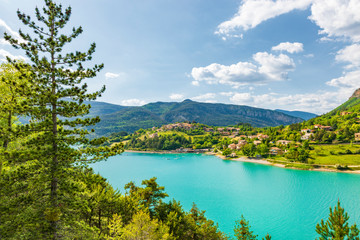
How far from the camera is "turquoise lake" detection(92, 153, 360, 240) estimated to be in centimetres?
2769

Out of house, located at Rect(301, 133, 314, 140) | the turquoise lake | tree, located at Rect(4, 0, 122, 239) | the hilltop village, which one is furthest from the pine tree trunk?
house, located at Rect(301, 133, 314, 140)

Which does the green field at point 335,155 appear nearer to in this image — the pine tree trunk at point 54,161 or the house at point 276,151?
the house at point 276,151

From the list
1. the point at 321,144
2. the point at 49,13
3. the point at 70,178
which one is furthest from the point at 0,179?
the point at 321,144

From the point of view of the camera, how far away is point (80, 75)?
10328mm

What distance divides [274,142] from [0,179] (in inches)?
Answer: 4392

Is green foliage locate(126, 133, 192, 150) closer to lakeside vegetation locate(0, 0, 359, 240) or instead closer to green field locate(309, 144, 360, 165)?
green field locate(309, 144, 360, 165)

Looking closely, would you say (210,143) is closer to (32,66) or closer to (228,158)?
(228,158)

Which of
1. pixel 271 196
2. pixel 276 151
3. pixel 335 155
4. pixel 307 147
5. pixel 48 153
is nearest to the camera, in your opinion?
pixel 48 153

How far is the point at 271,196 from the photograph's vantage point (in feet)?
129

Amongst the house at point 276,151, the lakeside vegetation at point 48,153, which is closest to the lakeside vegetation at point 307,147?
the house at point 276,151

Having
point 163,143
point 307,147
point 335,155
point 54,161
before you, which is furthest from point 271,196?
point 163,143

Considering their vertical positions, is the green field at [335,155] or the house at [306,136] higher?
the house at [306,136]

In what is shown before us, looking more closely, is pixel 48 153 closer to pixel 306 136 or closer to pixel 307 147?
pixel 307 147

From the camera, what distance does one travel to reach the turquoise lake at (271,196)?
2769 centimetres
